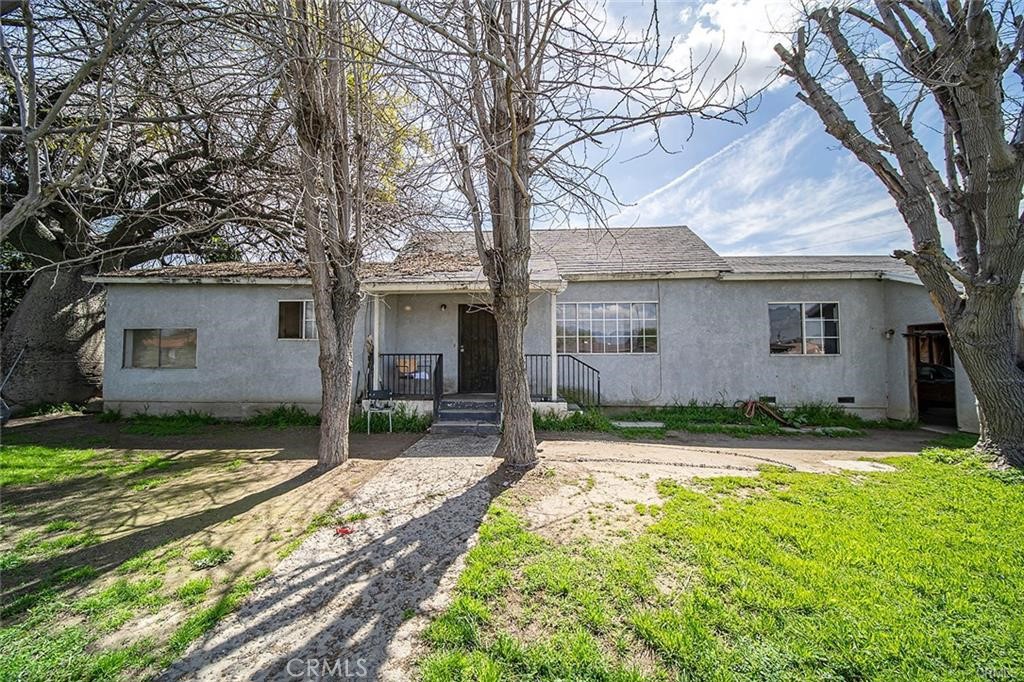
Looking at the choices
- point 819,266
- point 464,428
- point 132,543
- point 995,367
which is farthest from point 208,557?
point 819,266

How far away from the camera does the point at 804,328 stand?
973cm

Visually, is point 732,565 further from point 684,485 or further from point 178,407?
point 178,407

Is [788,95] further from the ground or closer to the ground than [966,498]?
further from the ground

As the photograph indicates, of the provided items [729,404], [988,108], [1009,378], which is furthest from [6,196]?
[1009,378]

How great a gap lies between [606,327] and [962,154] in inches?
259

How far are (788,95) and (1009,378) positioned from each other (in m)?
5.81

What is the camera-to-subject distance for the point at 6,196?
29.0 feet

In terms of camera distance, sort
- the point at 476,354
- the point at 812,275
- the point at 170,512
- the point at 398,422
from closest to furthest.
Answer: the point at 170,512 → the point at 398,422 → the point at 812,275 → the point at 476,354

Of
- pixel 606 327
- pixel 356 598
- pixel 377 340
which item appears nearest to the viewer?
pixel 356 598

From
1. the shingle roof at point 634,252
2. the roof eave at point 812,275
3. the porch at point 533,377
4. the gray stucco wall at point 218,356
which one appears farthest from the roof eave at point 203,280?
the roof eave at point 812,275

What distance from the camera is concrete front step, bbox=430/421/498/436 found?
316 inches

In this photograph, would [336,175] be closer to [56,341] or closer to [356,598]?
[356,598]

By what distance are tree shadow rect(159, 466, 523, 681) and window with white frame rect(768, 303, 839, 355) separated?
366 inches

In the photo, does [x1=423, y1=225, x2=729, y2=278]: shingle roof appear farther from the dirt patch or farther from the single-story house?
the dirt patch
